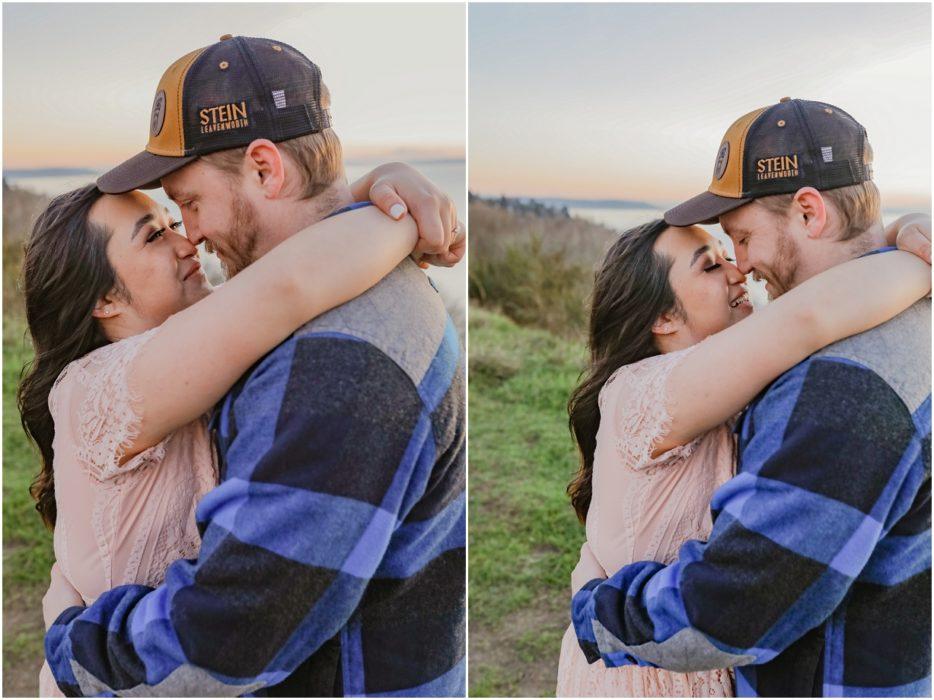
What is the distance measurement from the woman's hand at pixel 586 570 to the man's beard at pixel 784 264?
0.74m

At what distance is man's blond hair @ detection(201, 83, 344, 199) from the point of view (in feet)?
6.26

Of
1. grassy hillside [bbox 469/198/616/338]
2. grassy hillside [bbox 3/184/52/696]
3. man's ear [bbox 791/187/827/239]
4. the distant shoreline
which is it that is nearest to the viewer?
man's ear [bbox 791/187/827/239]

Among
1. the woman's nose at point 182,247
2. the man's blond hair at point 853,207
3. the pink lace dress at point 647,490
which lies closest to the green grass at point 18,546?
the woman's nose at point 182,247

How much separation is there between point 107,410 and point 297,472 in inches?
18.1

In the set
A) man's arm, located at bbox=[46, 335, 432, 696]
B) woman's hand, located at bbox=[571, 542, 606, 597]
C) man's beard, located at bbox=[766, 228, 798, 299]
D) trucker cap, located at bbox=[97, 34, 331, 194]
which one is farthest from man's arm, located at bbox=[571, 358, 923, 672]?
trucker cap, located at bbox=[97, 34, 331, 194]

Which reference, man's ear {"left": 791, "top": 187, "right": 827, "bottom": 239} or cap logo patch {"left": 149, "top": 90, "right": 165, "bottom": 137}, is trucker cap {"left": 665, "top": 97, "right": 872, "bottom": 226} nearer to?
man's ear {"left": 791, "top": 187, "right": 827, "bottom": 239}

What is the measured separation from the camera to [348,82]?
2383 mm

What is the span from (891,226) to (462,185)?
97 cm

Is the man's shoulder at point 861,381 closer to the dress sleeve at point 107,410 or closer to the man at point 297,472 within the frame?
the man at point 297,472

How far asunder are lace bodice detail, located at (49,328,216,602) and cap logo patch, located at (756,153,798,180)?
1.24m

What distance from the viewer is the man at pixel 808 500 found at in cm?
184

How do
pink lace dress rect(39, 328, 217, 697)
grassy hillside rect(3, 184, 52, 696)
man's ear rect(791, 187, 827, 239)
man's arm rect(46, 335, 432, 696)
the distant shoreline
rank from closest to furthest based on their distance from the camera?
man's arm rect(46, 335, 432, 696) < pink lace dress rect(39, 328, 217, 697) < man's ear rect(791, 187, 827, 239) < the distant shoreline < grassy hillside rect(3, 184, 52, 696)

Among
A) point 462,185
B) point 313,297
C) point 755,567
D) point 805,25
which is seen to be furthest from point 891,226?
point 313,297

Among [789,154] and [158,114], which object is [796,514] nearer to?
[789,154]
